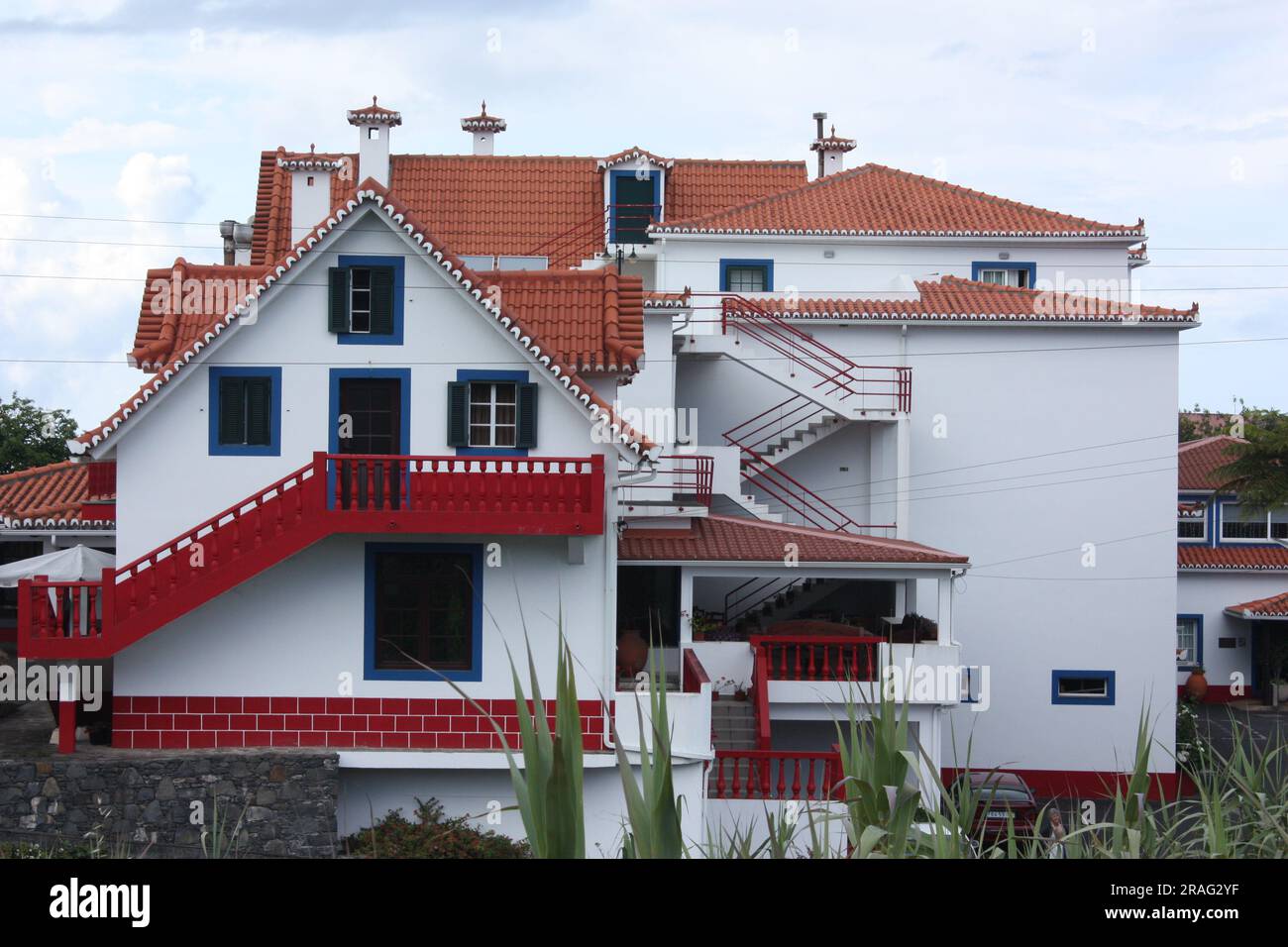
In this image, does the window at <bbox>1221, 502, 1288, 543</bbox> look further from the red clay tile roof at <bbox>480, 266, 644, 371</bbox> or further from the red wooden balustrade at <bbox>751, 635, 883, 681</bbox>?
the red clay tile roof at <bbox>480, 266, 644, 371</bbox>

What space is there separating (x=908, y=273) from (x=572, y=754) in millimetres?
30439

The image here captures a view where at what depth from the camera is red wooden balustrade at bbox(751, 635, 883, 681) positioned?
24.2 meters

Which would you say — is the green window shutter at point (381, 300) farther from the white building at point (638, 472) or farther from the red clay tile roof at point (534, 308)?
the red clay tile roof at point (534, 308)

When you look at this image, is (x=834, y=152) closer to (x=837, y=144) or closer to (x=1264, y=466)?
(x=837, y=144)

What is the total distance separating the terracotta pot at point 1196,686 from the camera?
132ft

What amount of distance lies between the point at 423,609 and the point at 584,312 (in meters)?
5.86

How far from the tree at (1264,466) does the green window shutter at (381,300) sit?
2262 cm

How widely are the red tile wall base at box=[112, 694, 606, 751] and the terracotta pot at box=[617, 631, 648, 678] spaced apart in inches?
119

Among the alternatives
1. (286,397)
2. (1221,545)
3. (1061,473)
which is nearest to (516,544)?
(286,397)

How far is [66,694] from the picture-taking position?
20.1 m

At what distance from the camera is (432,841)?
19094 millimetres

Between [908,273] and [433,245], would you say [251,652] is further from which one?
[908,273]

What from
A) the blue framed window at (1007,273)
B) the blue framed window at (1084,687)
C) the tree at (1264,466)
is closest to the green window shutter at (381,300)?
the blue framed window at (1084,687)
